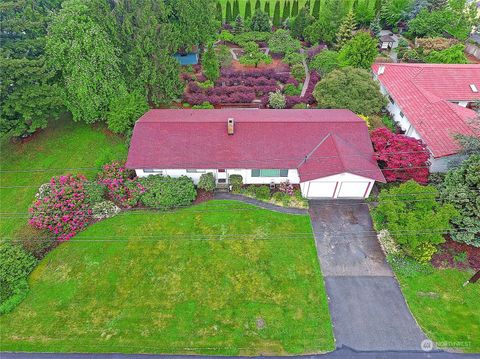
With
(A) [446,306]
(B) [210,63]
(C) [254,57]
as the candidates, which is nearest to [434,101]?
(A) [446,306]

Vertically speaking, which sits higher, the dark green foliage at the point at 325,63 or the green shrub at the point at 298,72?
the dark green foliage at the point at 325,63

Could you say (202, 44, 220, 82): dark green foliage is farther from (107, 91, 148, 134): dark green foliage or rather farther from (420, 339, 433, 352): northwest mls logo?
(420, 339, 433, 352): northwest mls logo

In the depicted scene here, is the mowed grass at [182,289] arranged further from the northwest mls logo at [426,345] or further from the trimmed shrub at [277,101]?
the trimmed shrub at [277,101]

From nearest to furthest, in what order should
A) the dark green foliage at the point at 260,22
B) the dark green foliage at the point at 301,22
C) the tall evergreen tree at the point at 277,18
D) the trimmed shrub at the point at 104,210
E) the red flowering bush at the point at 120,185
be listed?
the trimmed shrub at the point at 104,210
the red flowering bush at the point at 120,185
the dark green foliage at the point at 301,22
the dark green foliage at the point at 260,22
the tall evergreen tree at the point at 277,18

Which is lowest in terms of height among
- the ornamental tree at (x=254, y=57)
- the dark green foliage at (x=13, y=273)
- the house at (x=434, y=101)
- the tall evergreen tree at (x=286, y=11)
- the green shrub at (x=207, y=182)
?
the dark green foliage at (x=13, y=273)

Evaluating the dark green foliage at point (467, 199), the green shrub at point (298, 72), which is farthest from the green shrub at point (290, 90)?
the dark green foliage at point (467, 199)

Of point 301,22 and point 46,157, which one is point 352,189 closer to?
point 46,157
